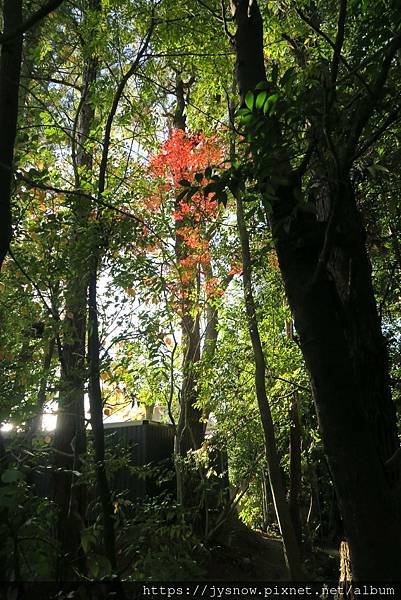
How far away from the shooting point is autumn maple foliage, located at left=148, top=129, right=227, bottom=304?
6.32 meters

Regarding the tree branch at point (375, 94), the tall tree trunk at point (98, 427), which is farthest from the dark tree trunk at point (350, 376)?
the tall tree trunk at point (98, 427)

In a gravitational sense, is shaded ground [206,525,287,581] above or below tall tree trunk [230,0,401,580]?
below

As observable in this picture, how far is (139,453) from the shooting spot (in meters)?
8.91

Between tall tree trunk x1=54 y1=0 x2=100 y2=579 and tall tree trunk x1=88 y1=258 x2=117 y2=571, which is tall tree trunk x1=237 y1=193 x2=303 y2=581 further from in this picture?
tall tree trunk x1=88 y1=258 x2=117 y2=571

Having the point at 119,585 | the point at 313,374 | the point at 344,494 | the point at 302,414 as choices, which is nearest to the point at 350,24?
the point at 313,374

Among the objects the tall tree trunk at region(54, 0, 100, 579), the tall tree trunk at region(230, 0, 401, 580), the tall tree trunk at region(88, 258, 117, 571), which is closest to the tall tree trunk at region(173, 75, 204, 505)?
the tall tree trunk at region(54, 0, 100, 579)

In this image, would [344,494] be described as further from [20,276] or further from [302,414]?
[302,414]

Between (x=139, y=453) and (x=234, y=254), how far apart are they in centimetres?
456

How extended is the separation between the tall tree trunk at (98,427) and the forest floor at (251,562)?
4.56 meters

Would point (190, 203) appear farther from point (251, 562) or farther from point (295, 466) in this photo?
point (251, 562)

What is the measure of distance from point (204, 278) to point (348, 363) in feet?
18.0

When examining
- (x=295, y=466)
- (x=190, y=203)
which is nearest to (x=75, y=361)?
(x=190, y=203)

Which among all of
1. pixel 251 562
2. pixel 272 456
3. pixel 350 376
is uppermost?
pixel 350 376

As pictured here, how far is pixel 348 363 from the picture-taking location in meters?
1.87
